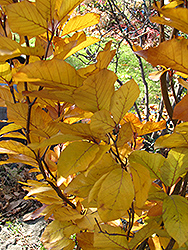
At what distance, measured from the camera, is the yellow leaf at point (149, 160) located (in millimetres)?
511

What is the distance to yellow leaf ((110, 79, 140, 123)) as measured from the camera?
0.44m

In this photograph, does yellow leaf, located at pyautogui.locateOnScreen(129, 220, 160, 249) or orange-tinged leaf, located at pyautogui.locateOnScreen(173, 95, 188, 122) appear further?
yellow leaf, located at pyautogui.locateOnScreen(129, 220, 160, 249)

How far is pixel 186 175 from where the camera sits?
1.90 ft

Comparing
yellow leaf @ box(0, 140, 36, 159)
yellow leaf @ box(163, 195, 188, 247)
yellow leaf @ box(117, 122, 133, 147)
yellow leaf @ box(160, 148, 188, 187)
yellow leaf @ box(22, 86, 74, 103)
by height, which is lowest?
yellow leaf @ box(163, 195, 188, 247)

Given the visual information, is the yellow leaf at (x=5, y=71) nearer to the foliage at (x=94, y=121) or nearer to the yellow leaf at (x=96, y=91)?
the foliage at (x=94, y=121)

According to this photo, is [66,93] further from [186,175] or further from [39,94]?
[186,175]

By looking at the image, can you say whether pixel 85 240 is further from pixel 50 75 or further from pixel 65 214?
pixel 50 75

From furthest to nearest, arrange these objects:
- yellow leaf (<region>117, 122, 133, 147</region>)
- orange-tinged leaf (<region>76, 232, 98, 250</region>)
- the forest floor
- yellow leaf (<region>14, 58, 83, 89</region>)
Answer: the forest floor
orange-tinged leaf (<region>76, 232, 98, 250</region>)
yellow leaf (<region>117, 122, 133, 147</region>)
yellow leaf (<region>14, 58, 83, 89</region>)

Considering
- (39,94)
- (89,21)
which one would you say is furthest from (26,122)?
(89,21)

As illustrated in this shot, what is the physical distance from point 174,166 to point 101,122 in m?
0.23

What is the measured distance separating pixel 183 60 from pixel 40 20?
11.0 inches

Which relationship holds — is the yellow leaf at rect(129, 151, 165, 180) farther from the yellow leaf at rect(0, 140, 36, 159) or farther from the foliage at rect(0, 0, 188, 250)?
the yellow leaf at rect(0, 140, 36, 159)

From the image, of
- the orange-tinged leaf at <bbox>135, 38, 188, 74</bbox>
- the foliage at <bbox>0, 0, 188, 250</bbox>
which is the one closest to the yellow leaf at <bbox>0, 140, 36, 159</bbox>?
the foliage at <bbox>0, 0, 188, 250</bbox>

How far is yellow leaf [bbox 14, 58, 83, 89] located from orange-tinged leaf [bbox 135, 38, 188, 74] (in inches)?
5.4
